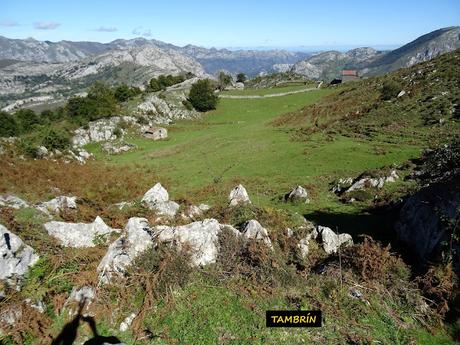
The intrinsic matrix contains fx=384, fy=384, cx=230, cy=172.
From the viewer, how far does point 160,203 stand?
81.4ft

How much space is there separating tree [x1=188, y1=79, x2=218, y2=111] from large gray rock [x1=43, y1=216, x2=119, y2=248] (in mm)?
72735

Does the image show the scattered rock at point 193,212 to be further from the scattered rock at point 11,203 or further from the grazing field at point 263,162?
the scattered rock at point 11,203

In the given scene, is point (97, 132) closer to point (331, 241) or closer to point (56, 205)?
point (56, 205)

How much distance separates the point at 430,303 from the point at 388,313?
170 cm

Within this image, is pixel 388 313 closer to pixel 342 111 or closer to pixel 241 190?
pixel 241 190

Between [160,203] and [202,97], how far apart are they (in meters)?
66.7

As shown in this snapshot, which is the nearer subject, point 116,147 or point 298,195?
point 298,195

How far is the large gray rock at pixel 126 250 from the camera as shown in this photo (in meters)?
14.1

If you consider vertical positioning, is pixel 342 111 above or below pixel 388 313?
below

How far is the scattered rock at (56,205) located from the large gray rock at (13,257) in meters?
6.33

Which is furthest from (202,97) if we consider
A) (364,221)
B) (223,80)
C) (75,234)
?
(75,234)

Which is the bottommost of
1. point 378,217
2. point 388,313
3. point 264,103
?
point 264,103

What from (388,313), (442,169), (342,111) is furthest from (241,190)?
(342,111)

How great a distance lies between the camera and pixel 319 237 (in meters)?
19.4
